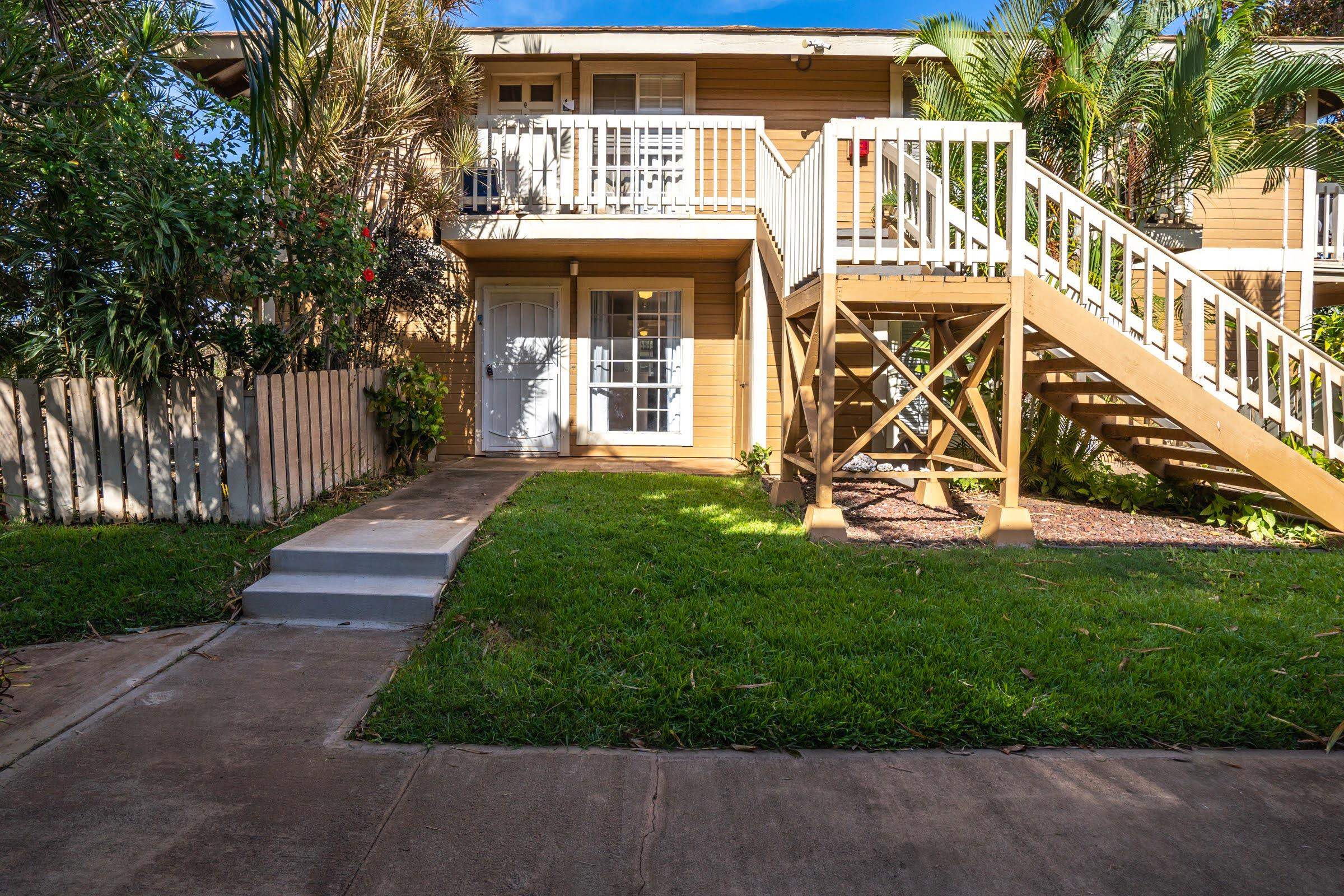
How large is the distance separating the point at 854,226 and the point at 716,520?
2.31m

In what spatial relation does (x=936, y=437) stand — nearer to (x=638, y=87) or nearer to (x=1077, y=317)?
(x=1077, y=317)

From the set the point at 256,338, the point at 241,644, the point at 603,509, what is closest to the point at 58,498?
the point at 256,338

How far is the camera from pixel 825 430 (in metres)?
5.89

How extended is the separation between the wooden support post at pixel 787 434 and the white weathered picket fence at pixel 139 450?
3.96 m

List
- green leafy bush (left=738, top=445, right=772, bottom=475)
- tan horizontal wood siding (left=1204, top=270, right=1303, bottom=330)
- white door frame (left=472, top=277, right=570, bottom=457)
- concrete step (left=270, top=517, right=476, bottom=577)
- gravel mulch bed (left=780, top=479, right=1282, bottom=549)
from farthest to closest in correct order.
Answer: white door frame (left=472, top=277, right=570, bottom=457)
tan horizontal wood siding (left=1204, top=270, right=1303, bottom=330)
green leafy bush (left=738, top=445, right=772, bottom=475)
gravel mulch bed (left=780, top=479, right=1282, bottom=549)
concrete step (left=270, top=517, right=476, bottom=577)

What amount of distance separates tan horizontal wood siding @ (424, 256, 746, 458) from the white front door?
182 millimetres

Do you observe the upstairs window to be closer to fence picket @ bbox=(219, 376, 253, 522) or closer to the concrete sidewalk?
fence picket @ bbox=(219, 376, 253, 522)

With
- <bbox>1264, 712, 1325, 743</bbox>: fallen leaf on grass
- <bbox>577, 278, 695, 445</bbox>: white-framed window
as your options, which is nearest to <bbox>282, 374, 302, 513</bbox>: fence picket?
<bbox>577, 278, 695, 445</bbox>: white-framed window

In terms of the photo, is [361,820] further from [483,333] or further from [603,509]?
[483,333]

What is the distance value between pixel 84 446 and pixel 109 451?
0.57 ft

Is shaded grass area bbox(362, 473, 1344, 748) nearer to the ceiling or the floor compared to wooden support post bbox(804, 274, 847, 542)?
nearer to the floor

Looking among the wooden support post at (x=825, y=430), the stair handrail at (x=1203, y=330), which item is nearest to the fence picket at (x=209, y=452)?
the wooden support post at (x=825, y=430)

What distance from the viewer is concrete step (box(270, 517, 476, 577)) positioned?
4.79 metres

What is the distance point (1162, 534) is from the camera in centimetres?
633
